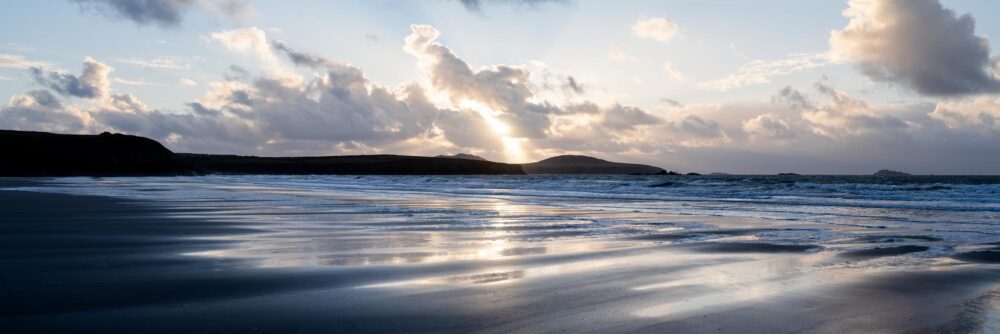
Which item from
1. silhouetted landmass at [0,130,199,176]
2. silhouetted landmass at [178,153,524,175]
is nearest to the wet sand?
silhouetted landmass at [0,130,199,176]

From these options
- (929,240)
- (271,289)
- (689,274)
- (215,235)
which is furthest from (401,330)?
(929,240)

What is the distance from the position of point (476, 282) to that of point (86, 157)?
3924 inches

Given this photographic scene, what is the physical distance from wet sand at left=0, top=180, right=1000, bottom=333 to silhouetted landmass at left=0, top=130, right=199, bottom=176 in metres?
84.7

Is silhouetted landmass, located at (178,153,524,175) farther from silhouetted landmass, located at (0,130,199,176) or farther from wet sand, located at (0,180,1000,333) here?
wet sand, located at (0,180,1000,333)

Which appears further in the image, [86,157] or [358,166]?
[358,166]

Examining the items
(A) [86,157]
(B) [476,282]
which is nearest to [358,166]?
(A) [86,157]

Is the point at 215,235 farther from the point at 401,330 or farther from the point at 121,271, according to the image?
the point at 401,330

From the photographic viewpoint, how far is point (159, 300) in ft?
17.9

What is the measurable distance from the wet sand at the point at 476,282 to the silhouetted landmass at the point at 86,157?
84.7m

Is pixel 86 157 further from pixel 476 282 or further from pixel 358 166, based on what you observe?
pixel 476 282

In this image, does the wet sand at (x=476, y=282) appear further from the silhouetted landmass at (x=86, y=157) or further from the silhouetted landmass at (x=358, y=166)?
the silhouetted landmass at (x=358, y=166)

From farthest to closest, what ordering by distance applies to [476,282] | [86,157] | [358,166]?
1. [358,166]
2. [86,157]
3. [476,282]

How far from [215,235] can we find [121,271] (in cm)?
418

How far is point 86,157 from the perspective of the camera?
89.9 m
